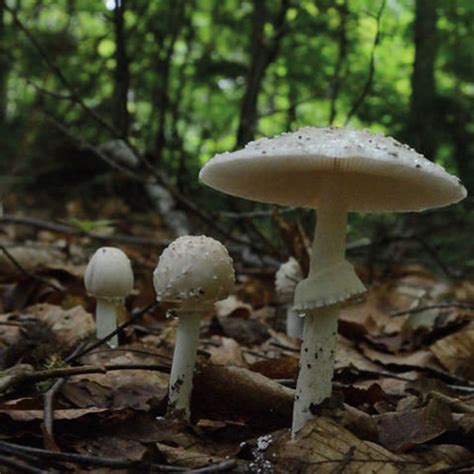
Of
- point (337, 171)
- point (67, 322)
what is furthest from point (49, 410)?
point (67, 322)

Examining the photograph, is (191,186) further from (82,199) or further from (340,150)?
(340,150)

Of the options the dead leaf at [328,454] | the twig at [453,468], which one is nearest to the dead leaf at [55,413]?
the dead leaf at [328,454]

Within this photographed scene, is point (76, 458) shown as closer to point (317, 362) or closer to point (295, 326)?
point (317, 362)

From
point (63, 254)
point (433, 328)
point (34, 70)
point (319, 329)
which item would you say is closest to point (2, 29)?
point (34, 70)

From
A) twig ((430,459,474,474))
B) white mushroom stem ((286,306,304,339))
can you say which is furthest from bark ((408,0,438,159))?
twig ((430,459,474,474))

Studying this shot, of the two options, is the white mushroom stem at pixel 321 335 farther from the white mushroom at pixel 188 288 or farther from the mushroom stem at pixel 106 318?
the mushroom stem at pixel 106 318

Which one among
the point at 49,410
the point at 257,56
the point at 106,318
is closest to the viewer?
the point at 49,410
